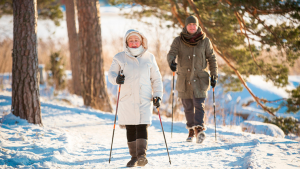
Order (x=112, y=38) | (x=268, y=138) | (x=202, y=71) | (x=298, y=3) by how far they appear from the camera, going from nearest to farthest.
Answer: (x=202, y=71) → (x=268, y=138) → (x=298, y=3) → (x=112, y=38)

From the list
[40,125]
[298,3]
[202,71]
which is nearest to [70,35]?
[40,125]

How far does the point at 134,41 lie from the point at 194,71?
158 centimetres

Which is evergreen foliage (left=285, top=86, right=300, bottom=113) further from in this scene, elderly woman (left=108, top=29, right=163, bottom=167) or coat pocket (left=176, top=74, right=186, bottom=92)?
elderly woman (left=108, top=29, right=163, bottom=167)

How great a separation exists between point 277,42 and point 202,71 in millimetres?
2655

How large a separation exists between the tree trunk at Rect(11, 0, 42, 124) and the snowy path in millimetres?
412

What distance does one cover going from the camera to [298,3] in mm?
5539

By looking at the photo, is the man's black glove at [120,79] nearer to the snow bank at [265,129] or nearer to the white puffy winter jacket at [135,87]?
the white puffy winter jacket at [135,87]

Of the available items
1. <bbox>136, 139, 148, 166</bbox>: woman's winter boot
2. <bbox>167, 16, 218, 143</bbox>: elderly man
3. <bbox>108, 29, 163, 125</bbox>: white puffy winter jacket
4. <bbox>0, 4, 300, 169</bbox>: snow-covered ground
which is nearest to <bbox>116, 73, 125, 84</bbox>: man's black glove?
<bbox>108, 29, 163, 125</bbox>: white puffy winter jacket

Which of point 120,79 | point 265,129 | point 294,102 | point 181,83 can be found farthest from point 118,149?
point 294,102

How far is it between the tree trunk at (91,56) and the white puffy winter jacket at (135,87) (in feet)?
13.5

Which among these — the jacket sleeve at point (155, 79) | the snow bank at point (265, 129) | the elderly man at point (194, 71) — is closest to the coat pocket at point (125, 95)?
the jacket sleeve at point (155, 79)

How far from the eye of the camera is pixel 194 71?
464 cm

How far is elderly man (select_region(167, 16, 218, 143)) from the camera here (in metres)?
4.59

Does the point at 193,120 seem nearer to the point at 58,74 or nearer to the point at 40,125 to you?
the point at 40,125
